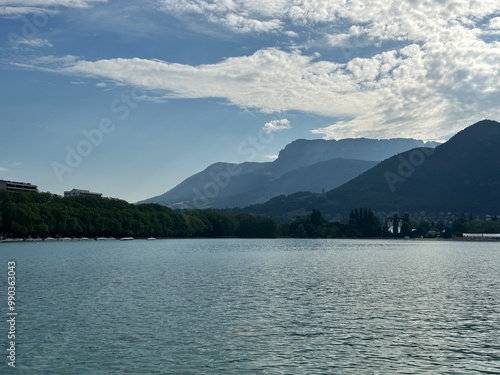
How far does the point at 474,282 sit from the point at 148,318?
61.5 m

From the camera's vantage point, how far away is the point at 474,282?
91.1 metres

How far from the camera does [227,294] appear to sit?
6856cm

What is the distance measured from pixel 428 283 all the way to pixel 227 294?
37.5 meters

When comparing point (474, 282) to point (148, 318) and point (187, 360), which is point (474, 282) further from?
point (187, 360)

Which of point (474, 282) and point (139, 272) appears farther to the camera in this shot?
point (139, 272)

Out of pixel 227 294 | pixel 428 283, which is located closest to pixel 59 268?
pixel 227 294

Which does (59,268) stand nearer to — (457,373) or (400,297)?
(400,297)

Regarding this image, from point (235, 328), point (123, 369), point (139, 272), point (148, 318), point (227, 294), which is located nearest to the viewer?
point (123, 369)

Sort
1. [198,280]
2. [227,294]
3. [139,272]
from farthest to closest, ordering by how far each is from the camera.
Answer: [139,272] < [198,280] < [227,294]

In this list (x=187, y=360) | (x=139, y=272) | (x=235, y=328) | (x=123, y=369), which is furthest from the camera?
(x=139, y=272)

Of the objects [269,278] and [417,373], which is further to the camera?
[269,278]

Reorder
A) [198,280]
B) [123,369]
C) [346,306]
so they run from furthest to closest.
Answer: [198,280] < [346,306] < [123,369]

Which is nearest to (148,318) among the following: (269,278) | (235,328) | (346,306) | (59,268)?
(235,328)

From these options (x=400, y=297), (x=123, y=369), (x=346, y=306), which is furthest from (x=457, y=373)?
(x=400, y=297)
